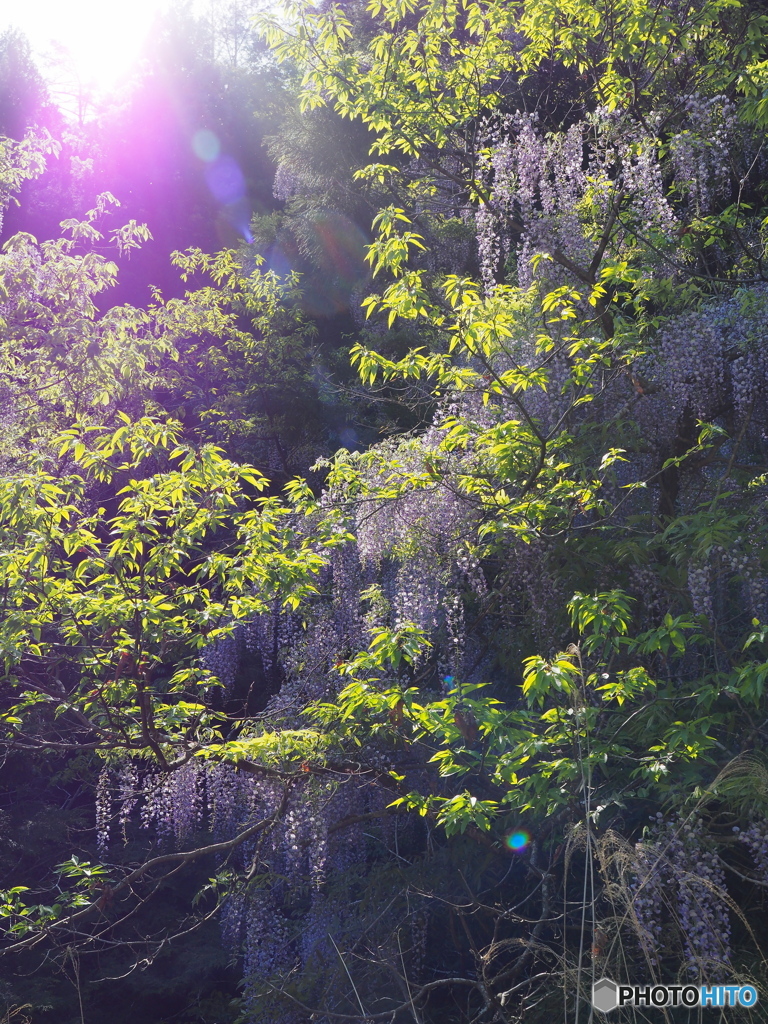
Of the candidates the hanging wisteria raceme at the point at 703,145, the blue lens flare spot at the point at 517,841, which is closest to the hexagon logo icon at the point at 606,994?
the blue lens flare spot at the point at 517,841

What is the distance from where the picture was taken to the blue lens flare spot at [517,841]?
4824 millimetres

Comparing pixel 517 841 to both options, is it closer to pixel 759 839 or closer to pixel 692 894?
pixel 692 894

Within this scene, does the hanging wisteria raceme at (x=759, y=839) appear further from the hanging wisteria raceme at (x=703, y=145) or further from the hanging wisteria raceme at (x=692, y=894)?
the hanging wisteria raceme at (x=703, y=145)

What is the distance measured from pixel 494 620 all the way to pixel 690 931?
2790mm

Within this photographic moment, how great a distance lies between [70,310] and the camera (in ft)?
21.0

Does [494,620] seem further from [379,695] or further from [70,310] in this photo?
[70,310]

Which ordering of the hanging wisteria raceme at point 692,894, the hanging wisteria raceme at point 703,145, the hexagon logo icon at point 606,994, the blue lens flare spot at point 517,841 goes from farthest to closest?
the hanging wisteria raceme at point 703,145 < the blue lens flare spot at point 517,841 < the hanging wisteria raceme at point 692,894 < the hexagon logo icon at point 606,994

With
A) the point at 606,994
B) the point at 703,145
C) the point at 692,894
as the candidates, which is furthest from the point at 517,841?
the point at 703,145

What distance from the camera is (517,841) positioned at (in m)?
4.83

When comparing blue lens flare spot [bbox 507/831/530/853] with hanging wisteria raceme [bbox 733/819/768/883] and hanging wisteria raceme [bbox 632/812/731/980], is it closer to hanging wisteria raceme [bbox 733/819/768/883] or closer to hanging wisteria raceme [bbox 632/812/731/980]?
hanging wisteria raceme [bbox 632/812/731/980]

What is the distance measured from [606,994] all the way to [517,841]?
206 cm

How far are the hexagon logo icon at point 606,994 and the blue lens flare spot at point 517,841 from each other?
2028 mm

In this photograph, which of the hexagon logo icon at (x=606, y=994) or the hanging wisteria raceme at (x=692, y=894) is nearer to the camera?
the hexagon logo icon at (x=606, y=994)

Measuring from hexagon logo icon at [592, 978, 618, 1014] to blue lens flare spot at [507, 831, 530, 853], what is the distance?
2028mm
